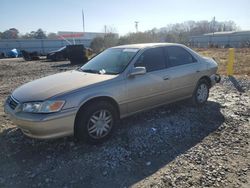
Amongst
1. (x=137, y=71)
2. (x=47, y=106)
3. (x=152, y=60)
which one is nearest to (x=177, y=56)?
(x=152, y=60)

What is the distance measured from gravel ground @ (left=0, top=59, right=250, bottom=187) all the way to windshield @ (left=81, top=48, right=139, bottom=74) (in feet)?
3.85

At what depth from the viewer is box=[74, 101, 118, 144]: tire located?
12.9ft

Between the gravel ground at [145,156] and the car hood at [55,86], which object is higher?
the car hood at [55,86]

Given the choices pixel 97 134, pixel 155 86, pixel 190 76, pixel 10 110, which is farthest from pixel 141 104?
pixel 10 110

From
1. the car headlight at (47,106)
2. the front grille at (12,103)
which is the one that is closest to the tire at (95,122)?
the car headlight at (47,106)

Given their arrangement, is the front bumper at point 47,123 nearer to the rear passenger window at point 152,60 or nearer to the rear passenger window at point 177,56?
the rear passenger window at point 152,60

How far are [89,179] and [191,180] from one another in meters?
1.33

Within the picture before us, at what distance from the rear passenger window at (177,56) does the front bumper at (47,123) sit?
2541 millimetres

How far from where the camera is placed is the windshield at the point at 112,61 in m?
4.66

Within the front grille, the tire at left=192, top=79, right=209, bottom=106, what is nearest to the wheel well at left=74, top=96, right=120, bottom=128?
the front grille

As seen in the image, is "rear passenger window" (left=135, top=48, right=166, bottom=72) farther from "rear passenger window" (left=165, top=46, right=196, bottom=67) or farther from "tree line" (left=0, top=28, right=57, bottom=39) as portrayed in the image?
"tree line" (left=0, top=28, right=57, bottom=39)

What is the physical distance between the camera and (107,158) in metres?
3.81

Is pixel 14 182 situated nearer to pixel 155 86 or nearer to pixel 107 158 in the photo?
pixel 107 158

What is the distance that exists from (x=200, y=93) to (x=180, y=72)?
1012 millimetres
